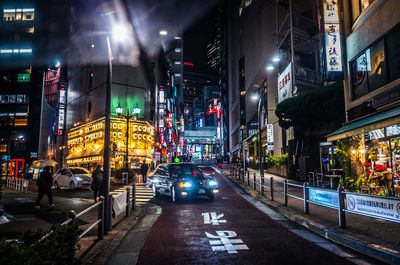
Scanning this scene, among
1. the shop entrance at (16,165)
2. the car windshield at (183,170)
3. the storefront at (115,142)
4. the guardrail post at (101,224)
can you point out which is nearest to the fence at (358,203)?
the guardrail post at (101,224)

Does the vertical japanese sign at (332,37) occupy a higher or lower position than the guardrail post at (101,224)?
higher

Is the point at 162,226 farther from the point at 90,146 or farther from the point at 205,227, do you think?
the point at 90,146

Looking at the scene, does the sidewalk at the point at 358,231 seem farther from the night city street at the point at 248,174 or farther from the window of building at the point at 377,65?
the window of building at the point at 377,65

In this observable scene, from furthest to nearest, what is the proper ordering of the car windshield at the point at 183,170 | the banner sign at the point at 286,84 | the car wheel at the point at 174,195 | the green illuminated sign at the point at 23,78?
1. the green illuminated sign at the point at 23,78
2. the banner sign at the point at 286,84
3. the car windshield at the point at 183,170
4. the car wheel at the point at 174,195

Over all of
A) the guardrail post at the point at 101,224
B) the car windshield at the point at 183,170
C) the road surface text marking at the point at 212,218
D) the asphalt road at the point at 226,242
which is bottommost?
the road surface text marking at the point at 212,218

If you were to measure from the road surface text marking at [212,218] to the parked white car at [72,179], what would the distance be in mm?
12986

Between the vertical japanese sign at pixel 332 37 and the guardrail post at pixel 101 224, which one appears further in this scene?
the vertical japanese sign at pixel 332 37

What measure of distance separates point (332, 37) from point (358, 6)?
77.0 inches

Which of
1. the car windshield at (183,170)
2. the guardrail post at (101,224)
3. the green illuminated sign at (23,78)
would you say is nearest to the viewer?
the guardrail post at (101,224)

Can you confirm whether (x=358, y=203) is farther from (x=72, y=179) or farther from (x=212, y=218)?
→ (x=72, y=179)

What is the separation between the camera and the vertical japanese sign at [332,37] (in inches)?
642

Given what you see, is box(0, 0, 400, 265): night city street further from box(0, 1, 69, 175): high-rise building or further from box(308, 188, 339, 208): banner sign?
box(0, 1, 69, 175): high-rise building

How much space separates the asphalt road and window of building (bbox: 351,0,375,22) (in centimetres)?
1249

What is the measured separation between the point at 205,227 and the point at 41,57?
67503 mm
